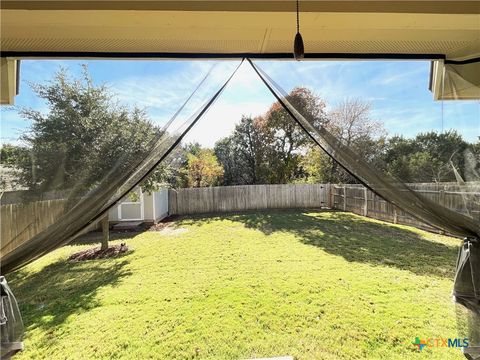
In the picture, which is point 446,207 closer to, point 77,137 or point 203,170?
point 77,137

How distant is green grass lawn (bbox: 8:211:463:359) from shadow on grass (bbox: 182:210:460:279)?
0.03 metres

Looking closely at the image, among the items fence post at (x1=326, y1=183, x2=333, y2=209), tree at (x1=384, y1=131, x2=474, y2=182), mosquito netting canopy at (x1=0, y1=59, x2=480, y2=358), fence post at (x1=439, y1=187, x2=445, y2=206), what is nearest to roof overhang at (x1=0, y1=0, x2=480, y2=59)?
mosquito netting canopy at (x1=0, y1=59, x2=480, y2=358)

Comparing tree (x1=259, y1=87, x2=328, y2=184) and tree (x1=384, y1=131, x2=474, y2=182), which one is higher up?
tree (x1=259, y1=87, x2=328, y2=184)

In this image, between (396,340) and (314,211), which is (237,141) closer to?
(314,211)

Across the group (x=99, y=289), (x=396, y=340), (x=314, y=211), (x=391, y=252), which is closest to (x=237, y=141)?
(x=314, y=211)

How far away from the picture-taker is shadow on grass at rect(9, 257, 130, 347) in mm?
2055

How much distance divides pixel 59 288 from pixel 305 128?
9.24 feet

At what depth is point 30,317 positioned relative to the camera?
2092 mm

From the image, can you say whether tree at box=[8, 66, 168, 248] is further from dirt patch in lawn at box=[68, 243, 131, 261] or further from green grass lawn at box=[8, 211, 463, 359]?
dirt patch in lawn at box=[68, 243, 131, 261]

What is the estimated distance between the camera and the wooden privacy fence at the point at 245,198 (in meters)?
6.46

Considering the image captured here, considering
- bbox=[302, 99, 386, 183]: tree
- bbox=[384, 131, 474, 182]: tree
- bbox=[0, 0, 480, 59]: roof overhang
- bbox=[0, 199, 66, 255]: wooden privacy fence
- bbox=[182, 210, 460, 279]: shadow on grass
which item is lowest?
A: bbox=[182, 210, 460, 279]: shadow on grass

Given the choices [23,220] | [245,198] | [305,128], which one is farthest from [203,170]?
[23,220]

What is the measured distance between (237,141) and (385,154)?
282 inches

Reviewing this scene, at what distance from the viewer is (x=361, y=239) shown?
3.91m
